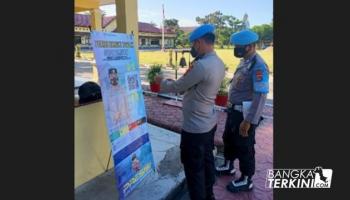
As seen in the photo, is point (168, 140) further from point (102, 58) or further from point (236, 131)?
point (102, 58)

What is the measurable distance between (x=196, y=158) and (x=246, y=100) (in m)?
0.87

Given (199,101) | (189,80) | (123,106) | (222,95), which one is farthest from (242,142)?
(222,95)

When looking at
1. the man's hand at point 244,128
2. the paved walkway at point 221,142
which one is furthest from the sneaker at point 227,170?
the man's hand at point 244,128

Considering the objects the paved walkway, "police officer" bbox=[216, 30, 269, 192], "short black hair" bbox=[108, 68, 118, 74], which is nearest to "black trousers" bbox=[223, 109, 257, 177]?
"police officer" bbox=[216, 30, 269, 192]

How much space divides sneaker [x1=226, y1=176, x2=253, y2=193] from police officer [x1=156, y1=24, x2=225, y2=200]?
0.59 meters

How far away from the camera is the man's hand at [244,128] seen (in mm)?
2877

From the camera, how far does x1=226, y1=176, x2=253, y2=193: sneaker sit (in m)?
3.18

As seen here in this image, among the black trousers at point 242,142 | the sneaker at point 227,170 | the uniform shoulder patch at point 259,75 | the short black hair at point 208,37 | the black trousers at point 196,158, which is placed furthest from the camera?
the sneaker at point 227,170

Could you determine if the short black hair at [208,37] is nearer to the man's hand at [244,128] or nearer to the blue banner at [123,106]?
the blue banner at [123,106]

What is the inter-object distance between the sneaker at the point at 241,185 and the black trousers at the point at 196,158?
0.57 m

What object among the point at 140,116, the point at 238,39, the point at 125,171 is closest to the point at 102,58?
the point at 140,116

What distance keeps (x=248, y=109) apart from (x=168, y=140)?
1783mm

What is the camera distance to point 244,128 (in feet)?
9.52

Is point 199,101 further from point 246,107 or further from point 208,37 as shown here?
point 246,107
